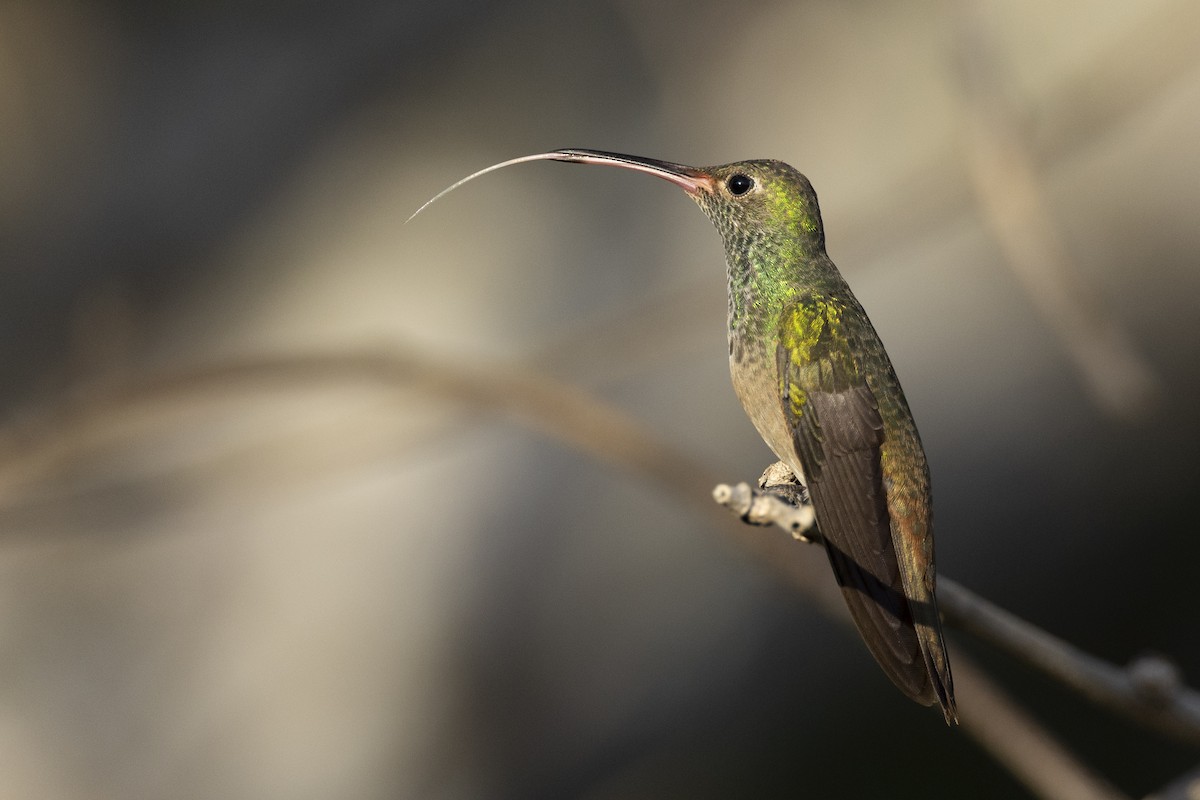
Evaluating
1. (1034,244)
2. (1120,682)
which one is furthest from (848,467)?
(1034,244)

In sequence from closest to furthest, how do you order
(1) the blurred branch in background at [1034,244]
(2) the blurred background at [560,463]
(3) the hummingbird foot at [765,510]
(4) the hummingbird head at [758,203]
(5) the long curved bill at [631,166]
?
1. (3) the hummingbird foot at [765,510]
2. (5) the long curved bill at [631,166]
3. (4) the hummingbird head at [758,203]
4. (1) the blurred branch in background at [1034,244]
5. (2) the blurred background at [560,463]

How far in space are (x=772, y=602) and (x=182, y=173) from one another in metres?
2.93

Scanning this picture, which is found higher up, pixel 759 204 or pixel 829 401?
pixel 759 204

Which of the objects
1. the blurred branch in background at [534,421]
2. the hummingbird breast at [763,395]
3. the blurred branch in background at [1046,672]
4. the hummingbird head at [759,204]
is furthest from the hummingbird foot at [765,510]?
the blurred branch in background at [534,421]

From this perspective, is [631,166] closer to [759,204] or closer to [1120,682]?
[759,204]

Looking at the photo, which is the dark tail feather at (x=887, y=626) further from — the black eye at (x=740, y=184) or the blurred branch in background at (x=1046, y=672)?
the black eye at (x=740, y=184)

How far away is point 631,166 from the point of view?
132 centimetres

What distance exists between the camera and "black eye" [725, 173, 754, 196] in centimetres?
155

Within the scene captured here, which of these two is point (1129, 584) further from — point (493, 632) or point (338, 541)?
point (338, 541)

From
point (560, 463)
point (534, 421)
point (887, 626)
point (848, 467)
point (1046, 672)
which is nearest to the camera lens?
point (887, 626)

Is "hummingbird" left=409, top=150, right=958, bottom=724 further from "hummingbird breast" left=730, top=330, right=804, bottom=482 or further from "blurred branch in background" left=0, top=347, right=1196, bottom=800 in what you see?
"blurred branch in background" left=0, top=347, right=1196, bottom=800

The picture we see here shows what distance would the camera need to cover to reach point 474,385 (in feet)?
9.23

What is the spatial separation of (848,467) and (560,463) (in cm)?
311

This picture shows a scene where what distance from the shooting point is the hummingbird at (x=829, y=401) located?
1113mm
